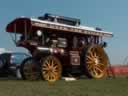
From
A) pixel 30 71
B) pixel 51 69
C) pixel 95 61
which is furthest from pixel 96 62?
pixel 30 71

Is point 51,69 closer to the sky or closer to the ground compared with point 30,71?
closer to the sky

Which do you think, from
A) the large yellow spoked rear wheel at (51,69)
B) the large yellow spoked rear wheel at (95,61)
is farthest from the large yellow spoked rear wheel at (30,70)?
the large yellow spoked rear wheel at (95,61)

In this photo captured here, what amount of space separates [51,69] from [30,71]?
3.48ft

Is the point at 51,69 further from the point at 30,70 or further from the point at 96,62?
the point at 96,62

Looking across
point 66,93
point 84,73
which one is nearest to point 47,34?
point 84,73

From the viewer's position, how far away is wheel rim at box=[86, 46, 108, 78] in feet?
63.1

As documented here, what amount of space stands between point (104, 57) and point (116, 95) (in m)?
9.23

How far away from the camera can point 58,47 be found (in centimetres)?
1845

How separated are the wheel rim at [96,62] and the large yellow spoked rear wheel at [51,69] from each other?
167 cm

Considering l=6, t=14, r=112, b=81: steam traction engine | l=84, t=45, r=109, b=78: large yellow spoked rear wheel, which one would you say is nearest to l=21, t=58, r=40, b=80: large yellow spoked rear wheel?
l=6, t=14, r=112, b=81: steam traction engine

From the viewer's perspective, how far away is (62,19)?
62.1 ft

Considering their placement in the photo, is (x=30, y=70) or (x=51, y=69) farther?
(x=30, y=70)

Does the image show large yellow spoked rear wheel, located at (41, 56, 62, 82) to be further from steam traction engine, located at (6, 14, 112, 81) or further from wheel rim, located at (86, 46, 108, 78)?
wheel rim, located at (86, 46, 108, 78)

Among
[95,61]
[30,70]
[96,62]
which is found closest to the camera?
[30,70]
